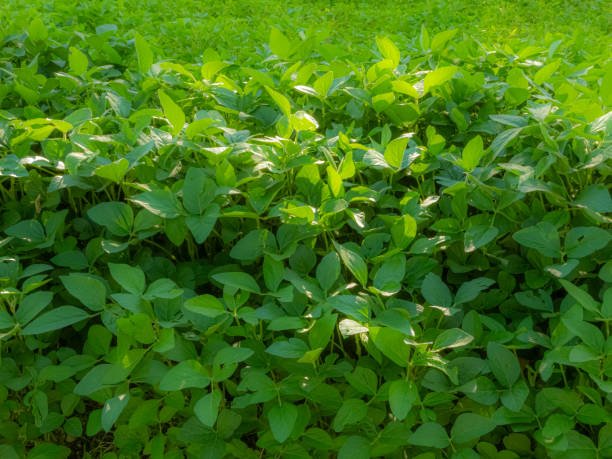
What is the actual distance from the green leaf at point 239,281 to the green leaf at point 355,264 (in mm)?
175

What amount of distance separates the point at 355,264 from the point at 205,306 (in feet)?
0.96

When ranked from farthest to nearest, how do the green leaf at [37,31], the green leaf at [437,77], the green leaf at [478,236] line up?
the green leaf at [37,31] → the green leaf at [437,77] → the green leaf at [478,236]

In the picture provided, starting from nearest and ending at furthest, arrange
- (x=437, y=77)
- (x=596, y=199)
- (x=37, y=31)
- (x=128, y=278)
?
(x=128, y=278) → (x=596, y=199) → (x=437, y=77) → (x=37, y=31)

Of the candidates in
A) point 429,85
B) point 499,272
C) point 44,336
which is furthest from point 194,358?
point 429,85

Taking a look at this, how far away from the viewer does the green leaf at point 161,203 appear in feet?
4.01

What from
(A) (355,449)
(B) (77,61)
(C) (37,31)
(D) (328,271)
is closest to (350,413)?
(A) (355,449)

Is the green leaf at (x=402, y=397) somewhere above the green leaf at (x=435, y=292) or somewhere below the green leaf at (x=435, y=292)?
below

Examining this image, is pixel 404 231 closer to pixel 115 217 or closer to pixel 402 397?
pixel 402 397

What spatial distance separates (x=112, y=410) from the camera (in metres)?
1.11

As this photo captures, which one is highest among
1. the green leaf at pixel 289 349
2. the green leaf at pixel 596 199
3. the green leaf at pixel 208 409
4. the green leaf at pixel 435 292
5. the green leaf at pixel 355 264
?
the green leaf at pixel 596 199

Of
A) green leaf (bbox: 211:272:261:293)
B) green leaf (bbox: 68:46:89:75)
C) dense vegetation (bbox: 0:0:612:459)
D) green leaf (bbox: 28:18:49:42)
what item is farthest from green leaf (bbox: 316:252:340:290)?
green leaf (bbox: 28:18:49:42)

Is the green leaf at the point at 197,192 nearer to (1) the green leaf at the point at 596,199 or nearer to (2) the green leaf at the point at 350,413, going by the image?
(2) the green leaf at the point at 350,413

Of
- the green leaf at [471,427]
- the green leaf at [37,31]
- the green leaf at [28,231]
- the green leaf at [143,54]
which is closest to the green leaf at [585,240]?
the green leaf at [471,427]

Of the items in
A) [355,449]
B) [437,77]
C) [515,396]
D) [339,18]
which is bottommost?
[339,18]
